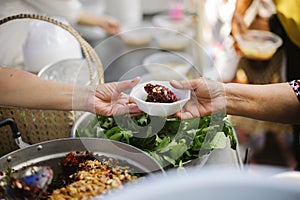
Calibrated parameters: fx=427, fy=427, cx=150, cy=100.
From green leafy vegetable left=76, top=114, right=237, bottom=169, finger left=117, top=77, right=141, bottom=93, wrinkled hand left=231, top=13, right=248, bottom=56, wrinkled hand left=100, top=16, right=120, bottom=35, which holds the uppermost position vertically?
wrinkled hand left=231, top=13, right=248, bottom=56

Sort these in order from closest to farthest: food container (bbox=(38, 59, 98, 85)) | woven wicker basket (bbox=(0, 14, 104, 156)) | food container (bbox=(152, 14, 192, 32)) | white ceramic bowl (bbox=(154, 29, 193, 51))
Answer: woven wicker basket (bbox=(0, 14, 104, 156)), food container (bbox=(38, 59, 98, 85)), white ceramic bowl (bbox=(154, 29, 193, 51)), food container (bbox=(152, 14, 192, 32))

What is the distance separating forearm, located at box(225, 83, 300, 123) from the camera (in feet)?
3.82

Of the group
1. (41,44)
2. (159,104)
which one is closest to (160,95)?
(159,104)

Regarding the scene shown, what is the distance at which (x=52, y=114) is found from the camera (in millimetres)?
1154

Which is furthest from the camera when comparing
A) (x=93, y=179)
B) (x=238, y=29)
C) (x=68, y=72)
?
(x=238, y=29)

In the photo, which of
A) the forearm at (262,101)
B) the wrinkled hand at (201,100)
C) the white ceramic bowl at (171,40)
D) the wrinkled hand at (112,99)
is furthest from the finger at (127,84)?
the white ceramic bowl at (171,40)

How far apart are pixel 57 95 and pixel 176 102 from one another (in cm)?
31

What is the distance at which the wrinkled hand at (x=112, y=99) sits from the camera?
1.08 m

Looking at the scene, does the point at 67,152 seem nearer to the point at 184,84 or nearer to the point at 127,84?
the point at 127,84

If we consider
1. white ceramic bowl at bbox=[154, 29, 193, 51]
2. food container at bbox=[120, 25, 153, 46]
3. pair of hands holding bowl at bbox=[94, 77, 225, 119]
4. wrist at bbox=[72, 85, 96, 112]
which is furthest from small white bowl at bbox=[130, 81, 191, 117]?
white ceramic bowl at bbox=[154, 29, 193, 51]

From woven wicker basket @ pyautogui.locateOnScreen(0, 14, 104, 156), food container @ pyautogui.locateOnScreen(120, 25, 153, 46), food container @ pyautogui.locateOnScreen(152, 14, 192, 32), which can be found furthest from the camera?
food container @ pyautogui.locateOnScreen(152, 14, 192, 32)

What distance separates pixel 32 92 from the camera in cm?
109

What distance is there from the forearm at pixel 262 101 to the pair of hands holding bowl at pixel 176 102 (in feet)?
0.16

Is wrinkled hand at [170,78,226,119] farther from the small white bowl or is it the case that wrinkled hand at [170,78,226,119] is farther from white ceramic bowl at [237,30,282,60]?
white ceramic bowl at [237,30,282,60]
